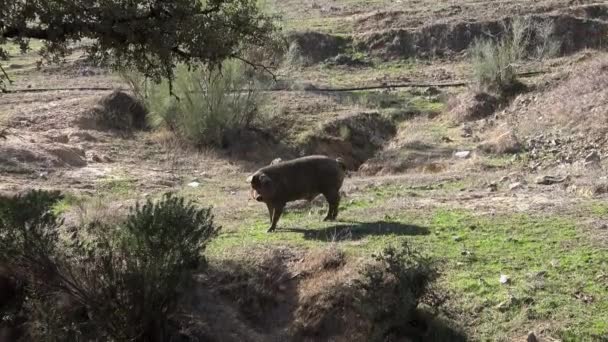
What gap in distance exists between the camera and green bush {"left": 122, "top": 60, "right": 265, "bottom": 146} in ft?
80.4

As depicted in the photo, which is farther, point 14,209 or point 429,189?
point 429,189

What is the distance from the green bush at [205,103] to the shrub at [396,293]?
48.7 feet

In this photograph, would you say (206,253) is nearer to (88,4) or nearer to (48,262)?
(48,262)

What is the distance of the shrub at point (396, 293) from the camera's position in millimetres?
9812

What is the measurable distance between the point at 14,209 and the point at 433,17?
→ 30164mm

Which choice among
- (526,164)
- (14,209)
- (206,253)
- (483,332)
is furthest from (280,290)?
(526,164)

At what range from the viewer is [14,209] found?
1117 cm

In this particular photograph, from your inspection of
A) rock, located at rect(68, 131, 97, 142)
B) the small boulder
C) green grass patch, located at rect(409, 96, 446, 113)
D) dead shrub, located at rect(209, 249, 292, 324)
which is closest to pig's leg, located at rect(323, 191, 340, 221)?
dead shrub, located at rect(209, 249, 292, 324)

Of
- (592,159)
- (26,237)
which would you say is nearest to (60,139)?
(26,237)

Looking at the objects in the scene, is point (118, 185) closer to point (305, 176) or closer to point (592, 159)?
point (305, 176)

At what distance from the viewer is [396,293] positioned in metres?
9.97

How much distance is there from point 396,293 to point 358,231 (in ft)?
8.37

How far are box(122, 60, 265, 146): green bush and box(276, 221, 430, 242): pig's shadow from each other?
11998mm

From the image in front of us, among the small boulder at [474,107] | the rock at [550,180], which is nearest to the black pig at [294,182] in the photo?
the rock at [550,180]
